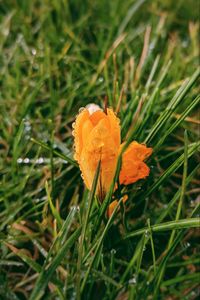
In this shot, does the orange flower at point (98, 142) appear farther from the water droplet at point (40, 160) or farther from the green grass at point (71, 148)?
the water droplet at point (40, 160)

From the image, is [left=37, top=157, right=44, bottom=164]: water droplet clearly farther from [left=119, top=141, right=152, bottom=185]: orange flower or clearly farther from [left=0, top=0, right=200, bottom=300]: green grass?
[left=119, top=141, right=152, bottom=185]: orange flower

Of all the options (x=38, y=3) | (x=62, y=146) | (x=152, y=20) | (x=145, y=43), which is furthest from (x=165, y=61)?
(x=38, y=3)

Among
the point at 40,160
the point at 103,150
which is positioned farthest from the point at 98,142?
the point at 40,160

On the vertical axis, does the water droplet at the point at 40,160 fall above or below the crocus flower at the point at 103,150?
above

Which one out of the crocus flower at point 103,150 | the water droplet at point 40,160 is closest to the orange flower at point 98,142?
the crocus flower at point 103,150

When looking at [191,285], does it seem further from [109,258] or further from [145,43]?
[145,43]
